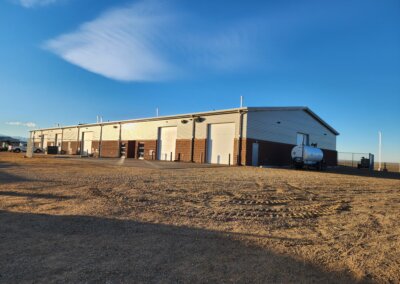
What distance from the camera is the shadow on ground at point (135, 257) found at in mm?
3832

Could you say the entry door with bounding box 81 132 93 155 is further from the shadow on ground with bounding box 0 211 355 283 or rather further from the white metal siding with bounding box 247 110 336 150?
the shadow on ground with bounding box 0 211 355 283

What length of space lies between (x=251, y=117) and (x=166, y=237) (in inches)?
918

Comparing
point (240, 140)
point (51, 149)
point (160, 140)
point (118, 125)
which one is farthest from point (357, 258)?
point (51, 149)

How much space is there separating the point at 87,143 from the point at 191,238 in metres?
50.0

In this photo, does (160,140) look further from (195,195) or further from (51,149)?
(195,195)

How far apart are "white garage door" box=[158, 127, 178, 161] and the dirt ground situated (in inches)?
995

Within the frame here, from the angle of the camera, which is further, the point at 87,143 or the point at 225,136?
the point at 87,143

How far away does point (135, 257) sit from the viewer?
174 inches

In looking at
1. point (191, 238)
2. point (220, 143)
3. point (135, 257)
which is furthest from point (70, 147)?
point (135, 257)

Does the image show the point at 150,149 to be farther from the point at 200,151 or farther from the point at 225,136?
the point at 225,136

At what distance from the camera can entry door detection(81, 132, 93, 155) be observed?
50.5m

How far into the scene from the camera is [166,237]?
5.39 metres

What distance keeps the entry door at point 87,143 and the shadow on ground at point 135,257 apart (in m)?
46.7

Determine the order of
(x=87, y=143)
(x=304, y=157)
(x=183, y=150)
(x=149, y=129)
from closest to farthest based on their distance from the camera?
(x=304, y=157), (x=183, y=150), (x=149, y=129), (x=87, y=143)
